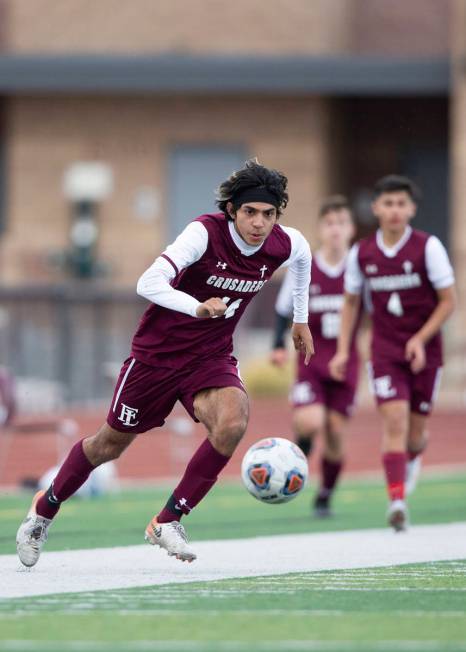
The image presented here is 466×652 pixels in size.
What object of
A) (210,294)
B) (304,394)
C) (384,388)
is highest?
(210,294)

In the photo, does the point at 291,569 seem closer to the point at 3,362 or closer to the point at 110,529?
the point at 110,529

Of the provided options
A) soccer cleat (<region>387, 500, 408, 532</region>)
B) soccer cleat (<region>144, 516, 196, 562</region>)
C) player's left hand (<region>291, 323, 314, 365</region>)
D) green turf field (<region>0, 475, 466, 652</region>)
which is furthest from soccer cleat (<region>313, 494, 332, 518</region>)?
soccer cleat (<region>144, 516, 196, 562</region>)

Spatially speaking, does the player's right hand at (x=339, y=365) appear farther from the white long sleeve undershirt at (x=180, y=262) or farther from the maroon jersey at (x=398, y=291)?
the white long sleeve undershirt at (x=180, y=262)

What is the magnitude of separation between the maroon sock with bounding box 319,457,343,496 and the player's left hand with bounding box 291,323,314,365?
427 centimetres

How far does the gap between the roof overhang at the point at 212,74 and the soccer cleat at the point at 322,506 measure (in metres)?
14.7

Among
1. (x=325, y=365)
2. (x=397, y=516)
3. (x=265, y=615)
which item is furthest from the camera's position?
(x=325, y=365)

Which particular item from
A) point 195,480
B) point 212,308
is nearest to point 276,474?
point 195,480

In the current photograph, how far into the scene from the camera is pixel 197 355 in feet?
27.5

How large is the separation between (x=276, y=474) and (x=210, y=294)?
3.40 feet

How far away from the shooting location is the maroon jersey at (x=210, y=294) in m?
8.27

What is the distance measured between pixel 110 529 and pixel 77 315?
34.3 ft

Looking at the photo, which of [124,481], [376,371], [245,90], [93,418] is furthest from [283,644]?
[245,90]

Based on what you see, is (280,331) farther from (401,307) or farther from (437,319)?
(437,319)

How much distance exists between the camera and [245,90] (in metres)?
27.3
